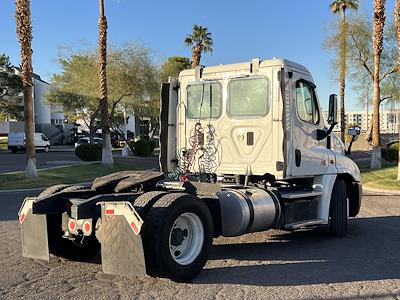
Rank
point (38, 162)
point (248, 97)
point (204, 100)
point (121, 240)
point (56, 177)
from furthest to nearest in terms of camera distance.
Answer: point (38, 162) → point (56, 177) → point (204, 100) → point (248, 97) → point (121, 240)

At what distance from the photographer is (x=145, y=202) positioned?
19.6 feet

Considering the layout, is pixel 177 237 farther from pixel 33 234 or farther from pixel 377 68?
pixel 377 68

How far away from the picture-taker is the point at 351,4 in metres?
42.0

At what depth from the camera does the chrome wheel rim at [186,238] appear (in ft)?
20.1

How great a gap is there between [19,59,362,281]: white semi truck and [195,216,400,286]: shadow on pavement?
1.30 feet

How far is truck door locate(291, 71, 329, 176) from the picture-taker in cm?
823

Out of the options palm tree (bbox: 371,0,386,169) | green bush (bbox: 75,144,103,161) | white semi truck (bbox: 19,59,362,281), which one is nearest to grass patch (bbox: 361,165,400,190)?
palm tree (bbox: 371,0,386,169)

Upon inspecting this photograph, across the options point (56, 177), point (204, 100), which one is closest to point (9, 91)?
point (56, 177)

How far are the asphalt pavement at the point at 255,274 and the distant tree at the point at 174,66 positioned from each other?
32.3 m

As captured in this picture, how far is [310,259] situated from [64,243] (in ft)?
11.3

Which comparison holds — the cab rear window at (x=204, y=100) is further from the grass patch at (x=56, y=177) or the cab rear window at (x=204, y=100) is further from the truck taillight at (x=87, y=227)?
the grass patch at (x=56, y=177)

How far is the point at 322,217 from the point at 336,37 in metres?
31.9

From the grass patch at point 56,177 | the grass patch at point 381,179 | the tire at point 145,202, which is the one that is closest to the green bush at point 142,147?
the grass patch at point 56,177

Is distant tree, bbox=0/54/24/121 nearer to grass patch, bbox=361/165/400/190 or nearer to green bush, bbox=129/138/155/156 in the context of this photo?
green bush, bbox=129/138/155/156
